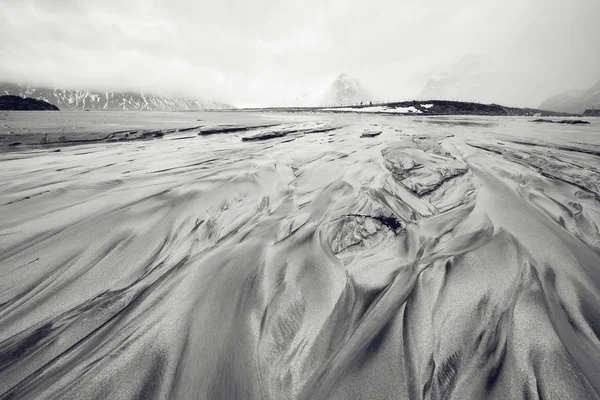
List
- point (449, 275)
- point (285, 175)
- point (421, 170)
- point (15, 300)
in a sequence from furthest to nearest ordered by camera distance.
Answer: point (285, 175) < point (421, 170) < point (449, 275) < point (15, 300)

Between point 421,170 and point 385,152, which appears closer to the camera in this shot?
point 421,170

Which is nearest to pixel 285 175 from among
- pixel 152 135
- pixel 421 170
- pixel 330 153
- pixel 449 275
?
pixel 330 153

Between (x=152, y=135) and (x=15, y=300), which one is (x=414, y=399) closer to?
(x=15, y=300)

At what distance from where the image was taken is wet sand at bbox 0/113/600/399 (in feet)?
4.04

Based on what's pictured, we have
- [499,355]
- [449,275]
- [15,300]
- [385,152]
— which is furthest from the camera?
[385,152]

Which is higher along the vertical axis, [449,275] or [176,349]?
[449,275]

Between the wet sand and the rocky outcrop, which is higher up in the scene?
the rocky outcrop

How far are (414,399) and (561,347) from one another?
951mm

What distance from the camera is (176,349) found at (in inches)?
55.1

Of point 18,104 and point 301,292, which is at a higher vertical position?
point 18,104

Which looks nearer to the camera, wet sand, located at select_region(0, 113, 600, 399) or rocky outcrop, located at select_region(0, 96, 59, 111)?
wet sand, located at select_region(0, 113, 600, 399)

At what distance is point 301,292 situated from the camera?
69.6 inches

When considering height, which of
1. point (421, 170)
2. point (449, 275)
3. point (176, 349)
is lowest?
point (176, 349)

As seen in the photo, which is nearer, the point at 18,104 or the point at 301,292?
the point at 301,292
